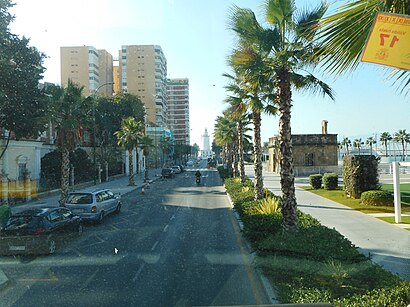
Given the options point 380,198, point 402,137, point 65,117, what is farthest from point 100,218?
point 402,137

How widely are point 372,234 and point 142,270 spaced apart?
8.18 metres

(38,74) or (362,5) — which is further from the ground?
(38,74)

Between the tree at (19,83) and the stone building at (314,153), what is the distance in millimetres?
38173

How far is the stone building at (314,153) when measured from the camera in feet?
174

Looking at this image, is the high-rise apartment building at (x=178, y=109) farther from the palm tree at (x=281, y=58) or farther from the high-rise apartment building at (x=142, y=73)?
the palm tree at (x=281, y=58)

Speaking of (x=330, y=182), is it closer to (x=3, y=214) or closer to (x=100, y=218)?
(x=100, y=218)

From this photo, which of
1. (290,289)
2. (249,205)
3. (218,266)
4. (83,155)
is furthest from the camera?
(83,155)

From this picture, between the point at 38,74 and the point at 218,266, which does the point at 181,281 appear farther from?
the point at 38,74

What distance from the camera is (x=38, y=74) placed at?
22.2 meters

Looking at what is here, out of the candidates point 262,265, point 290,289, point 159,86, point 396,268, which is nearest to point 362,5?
point 290,289

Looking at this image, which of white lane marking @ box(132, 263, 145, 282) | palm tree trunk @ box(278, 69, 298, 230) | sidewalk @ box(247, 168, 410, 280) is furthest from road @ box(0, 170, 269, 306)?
sidewalk @ box(247, 168, 410, 280)

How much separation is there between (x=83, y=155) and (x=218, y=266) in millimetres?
33844

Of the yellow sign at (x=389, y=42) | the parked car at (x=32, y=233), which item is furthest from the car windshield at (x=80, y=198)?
the yellow sign at (x=389, y=42)

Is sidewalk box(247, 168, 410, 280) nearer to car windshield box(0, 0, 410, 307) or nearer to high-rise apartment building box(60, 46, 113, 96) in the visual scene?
car windshield box(0, 0, 410, 307)
